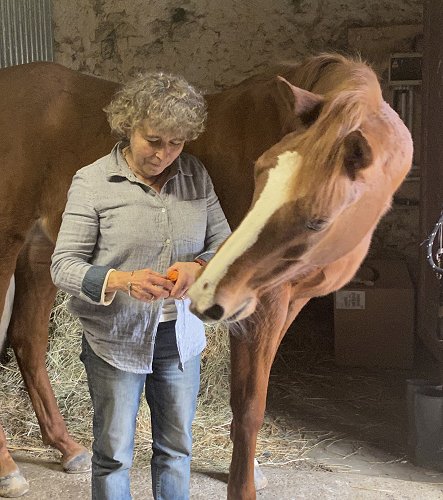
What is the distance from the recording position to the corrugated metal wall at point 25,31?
3.45 meters

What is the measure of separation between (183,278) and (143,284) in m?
0.10

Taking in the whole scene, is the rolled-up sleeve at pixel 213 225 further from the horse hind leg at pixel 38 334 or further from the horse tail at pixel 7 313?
the horse tail at pixel 7 313

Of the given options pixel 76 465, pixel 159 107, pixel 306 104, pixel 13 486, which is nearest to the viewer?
pixel 306 104

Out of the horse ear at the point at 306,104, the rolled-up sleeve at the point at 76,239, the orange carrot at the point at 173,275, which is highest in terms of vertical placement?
the horse ear at the point at 306,104

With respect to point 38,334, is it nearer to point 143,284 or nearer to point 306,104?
point 143,284

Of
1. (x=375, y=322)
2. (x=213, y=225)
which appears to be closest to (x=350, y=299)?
(x=375, y=322)

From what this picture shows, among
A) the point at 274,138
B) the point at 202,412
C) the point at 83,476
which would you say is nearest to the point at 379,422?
the point at 202,412

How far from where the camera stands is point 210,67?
4148 millimetres

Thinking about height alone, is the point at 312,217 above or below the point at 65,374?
above

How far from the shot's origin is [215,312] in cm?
130

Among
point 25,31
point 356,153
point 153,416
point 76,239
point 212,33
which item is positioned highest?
point 212,33

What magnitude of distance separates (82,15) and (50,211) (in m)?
2.26

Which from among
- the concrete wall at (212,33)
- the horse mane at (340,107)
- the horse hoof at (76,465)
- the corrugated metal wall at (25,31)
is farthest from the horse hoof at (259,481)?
the corrugated metal wall at (25,31)

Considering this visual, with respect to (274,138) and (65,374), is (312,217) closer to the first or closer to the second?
(274,138)
